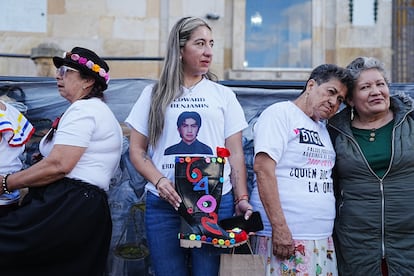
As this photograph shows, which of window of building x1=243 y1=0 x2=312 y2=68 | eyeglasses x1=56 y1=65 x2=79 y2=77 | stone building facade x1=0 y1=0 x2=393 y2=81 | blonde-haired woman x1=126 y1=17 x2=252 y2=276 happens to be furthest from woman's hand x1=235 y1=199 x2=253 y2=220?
window of building x1=243 y1=0 x2=312 y2=68

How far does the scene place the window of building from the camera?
867 centimetres

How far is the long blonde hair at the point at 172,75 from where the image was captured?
2.50 m

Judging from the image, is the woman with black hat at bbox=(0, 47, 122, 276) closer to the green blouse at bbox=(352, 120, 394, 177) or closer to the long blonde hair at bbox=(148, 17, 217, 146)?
the long blonde hair at bbox=(148, 17, 217, 146)

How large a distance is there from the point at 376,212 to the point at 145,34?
242 inches

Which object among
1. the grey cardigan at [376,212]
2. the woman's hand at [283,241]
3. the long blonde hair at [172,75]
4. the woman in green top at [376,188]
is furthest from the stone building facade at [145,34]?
the woman's hand at [283,241]

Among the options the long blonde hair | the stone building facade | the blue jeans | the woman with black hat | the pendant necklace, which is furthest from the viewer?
the stone building facade

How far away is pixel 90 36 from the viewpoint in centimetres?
787

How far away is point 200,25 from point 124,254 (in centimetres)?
165

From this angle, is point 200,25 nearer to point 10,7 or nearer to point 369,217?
point 369,217

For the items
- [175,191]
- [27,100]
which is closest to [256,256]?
[175,191]

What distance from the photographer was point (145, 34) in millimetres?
7941

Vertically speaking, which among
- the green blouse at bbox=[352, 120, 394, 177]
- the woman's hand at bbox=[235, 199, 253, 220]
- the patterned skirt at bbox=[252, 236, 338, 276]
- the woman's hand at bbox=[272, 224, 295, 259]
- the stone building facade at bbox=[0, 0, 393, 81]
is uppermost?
A: the stone building facade at bbox=[0, 0, 393, 81]

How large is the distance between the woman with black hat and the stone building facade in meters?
5.44

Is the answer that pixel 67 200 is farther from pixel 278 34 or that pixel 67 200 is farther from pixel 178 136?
pixel 278 34
